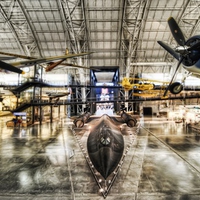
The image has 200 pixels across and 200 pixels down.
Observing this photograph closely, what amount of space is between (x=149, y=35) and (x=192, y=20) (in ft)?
24.4

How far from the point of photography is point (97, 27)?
25.2 metres

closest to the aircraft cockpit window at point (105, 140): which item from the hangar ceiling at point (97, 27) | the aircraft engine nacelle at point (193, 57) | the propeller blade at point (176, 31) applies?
the aircraft engine nacelle at point (193, 57)

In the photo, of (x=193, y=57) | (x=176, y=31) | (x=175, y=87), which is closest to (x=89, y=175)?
(x=193, y=57)

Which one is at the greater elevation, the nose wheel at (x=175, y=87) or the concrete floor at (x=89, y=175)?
the nose wheel at (x=175, y=87)

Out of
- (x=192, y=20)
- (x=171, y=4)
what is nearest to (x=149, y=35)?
(x=171, y=4)

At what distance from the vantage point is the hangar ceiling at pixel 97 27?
72.3 ft

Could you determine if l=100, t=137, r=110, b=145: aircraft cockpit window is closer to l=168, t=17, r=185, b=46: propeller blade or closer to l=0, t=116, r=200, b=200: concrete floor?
l=0, t=116, r=200, b=200: concrete floor

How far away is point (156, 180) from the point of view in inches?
216

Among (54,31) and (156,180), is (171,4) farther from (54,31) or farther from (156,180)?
(156,180)

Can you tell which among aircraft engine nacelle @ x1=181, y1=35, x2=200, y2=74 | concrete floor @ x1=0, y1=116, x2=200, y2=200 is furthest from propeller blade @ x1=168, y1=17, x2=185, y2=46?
concrete floor @ x1=0, y1=116, x2=200, y2=200

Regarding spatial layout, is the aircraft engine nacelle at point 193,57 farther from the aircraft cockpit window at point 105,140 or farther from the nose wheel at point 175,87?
the aircraft cockpit window at point 105,140

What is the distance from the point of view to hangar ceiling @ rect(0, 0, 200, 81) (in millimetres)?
22047

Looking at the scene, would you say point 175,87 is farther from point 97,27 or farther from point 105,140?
point 97,27

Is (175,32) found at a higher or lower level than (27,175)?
higher
